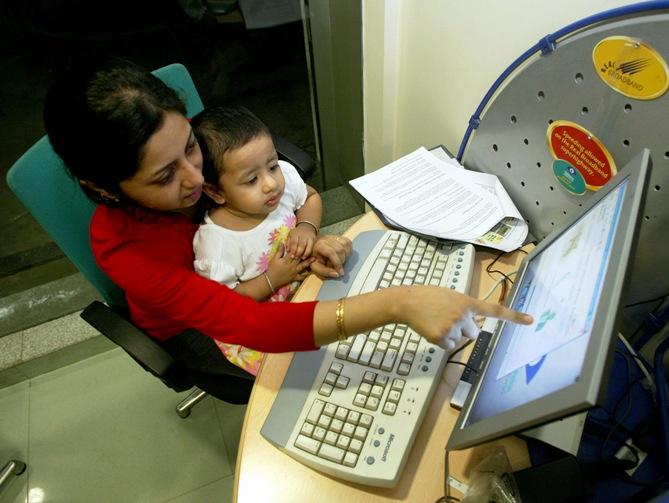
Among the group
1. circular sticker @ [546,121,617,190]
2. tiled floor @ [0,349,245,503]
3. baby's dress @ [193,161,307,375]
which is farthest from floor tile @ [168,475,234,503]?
circular sticker @ [546,121,617,190]

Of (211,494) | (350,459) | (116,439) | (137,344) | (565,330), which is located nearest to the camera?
(565,330)

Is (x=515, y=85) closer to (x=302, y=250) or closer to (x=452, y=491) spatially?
(x=302, y=250)

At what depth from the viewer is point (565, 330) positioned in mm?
488

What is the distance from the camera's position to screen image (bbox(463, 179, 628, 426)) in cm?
45

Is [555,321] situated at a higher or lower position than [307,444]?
higher

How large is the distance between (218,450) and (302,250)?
2.93 ft

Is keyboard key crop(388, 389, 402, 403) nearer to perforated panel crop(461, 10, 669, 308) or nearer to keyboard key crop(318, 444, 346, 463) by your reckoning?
keyboard key crop(318, 444, 346, 463)

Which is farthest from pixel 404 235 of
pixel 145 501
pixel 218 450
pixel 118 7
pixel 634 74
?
pixel 118 7

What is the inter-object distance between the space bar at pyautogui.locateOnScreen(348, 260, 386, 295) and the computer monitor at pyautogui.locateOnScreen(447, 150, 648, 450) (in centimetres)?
27

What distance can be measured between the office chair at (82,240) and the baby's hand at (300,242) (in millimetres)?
313

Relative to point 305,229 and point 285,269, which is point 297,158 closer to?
point 305,229

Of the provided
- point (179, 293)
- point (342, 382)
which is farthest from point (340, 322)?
point (179, 293)

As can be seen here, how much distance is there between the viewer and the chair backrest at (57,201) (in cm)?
82

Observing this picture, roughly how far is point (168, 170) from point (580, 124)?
0.74 metres
